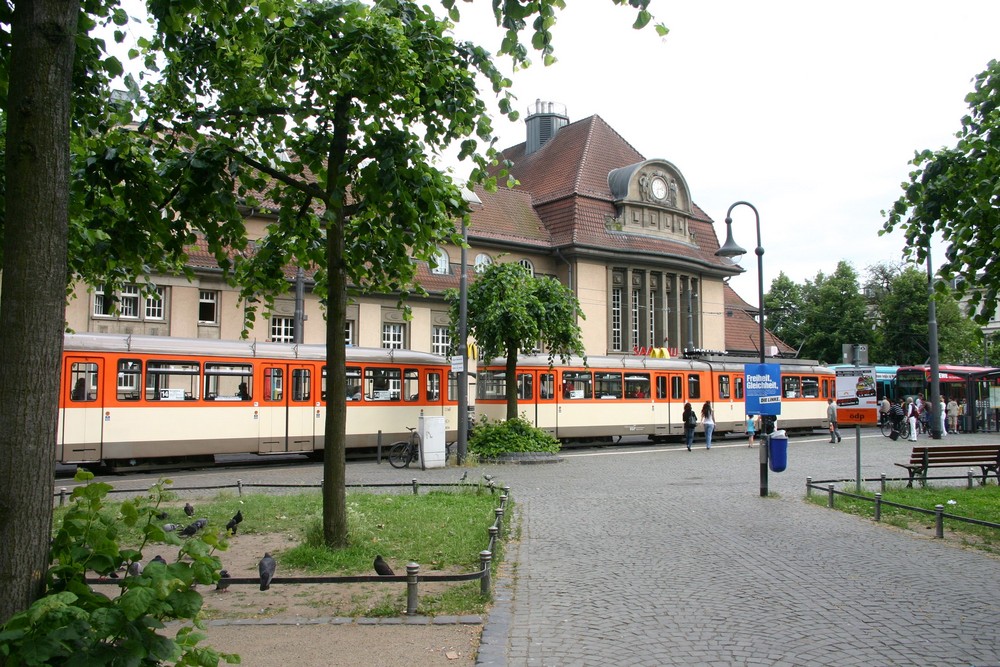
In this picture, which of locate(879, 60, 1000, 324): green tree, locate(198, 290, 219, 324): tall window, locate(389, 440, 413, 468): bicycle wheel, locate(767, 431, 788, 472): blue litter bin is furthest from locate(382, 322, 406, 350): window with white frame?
locate(879, 60, 1000, 324): green tree

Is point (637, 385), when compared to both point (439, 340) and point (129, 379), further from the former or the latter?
point (129, 379)

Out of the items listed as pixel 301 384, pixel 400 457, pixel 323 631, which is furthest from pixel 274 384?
pixel 323 631

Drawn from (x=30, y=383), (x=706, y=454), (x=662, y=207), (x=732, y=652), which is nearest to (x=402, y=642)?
(x=732, y=652)

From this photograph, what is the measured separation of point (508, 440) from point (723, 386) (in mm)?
13808

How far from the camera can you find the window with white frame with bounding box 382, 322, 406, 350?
37.1 meters

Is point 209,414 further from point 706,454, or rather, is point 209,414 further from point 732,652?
point 732,652

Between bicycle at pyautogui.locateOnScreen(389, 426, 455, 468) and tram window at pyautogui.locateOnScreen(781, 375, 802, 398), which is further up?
tram window at pyautogui.locateOnScreen(781, 375, 802, 398)

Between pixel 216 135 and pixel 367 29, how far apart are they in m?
2.03

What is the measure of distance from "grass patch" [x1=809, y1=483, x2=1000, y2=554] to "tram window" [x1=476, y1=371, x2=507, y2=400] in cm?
1319

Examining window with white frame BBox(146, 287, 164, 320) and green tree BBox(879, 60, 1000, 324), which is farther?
window with white frame BBox(146, 287, 164, 320)

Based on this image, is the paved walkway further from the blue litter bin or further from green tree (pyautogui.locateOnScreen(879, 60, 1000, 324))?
green tree (pyautogui.locateOnScreen(879, 60, 1000, 324))

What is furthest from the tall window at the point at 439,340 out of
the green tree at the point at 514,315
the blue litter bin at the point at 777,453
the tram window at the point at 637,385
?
the blue litter bin at the point at 777,453

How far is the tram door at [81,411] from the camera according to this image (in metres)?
18.4

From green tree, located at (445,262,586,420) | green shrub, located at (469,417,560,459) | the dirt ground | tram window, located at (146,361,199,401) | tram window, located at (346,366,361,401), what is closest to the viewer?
the dirt ground
